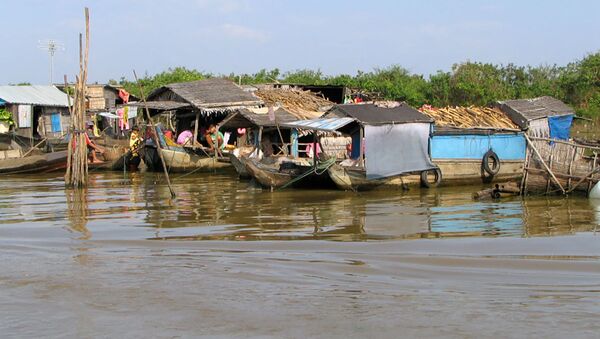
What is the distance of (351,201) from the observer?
13820 millimetres

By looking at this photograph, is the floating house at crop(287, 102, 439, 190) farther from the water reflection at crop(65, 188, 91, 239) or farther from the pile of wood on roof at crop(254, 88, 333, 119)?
the water reflection at crop(65, 188, 91, 239)

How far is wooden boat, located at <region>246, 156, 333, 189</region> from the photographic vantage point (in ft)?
49.7

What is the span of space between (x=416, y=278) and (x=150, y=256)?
3.19m

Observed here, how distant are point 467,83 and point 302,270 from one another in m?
27.5

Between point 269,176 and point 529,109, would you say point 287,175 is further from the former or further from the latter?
point 529,109

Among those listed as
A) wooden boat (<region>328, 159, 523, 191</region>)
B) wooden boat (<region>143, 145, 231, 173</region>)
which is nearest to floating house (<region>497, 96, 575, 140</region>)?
wooden boat (<region>328, 159, 523, 191</region>)

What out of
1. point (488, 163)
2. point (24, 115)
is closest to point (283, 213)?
point (488, 163)

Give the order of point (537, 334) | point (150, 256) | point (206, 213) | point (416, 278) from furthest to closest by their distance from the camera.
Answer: point (206, 213) → point (150, 256) → point (416, 278) → point (537, 334)

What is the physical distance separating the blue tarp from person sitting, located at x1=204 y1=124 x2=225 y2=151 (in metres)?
8.83

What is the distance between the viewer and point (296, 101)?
2233 centimetres

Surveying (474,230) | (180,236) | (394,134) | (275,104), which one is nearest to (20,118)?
(275,104)

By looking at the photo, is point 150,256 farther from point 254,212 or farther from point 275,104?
point 275,104

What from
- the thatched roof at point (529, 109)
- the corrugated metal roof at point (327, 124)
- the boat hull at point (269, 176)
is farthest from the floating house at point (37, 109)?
the thatched roof at point (529, 109)

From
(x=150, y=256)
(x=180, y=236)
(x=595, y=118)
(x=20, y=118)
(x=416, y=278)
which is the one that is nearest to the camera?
(x=416, y=278)
